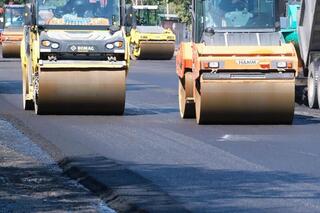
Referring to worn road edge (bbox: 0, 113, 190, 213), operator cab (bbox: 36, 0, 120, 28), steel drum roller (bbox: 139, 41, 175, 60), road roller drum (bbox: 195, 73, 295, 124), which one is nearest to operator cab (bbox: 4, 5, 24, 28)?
steel drum roller (bbox: 139, 41, 175, 60)

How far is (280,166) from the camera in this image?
11.7 metres

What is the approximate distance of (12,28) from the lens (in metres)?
45.1

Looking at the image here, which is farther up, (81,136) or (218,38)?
(218,38)

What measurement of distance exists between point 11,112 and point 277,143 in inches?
265

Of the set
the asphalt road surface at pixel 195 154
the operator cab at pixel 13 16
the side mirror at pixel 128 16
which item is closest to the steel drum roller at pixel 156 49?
the operator cab at pixel 13 16

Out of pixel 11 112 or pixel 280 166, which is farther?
pixel 11 112

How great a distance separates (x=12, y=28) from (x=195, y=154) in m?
33.3

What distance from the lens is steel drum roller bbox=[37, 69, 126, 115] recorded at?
58.6 ft

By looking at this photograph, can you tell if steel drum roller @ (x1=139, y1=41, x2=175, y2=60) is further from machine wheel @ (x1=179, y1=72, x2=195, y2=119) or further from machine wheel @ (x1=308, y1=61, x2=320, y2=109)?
machine wheel @ (x1=179, y1=72, x2=195, y2=119)

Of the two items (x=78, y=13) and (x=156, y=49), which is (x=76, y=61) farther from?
(x=156, y=49)

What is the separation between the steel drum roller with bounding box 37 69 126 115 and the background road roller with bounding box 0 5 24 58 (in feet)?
89.0

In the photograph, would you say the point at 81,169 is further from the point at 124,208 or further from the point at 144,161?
the point at 124,208

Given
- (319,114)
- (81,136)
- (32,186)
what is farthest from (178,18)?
(32,186)

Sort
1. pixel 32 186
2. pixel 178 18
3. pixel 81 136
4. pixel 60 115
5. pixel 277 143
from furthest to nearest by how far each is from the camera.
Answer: pixel 178 18 < pixel 60 115 < pixel 81 136 < pixel 277 143 < pixel 32 186
